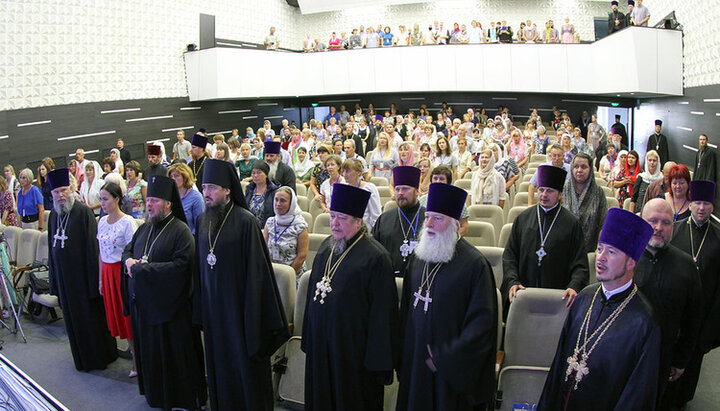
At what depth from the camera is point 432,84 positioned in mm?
19250

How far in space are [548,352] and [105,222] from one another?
3835 mm

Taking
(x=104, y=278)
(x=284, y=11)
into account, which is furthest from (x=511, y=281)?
(x=284, y=11)

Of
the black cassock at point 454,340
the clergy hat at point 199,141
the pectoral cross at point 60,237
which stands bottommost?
the black cassock at point 454,340

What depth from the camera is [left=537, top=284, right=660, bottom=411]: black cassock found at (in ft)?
7.63

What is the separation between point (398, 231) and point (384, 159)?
404 cm

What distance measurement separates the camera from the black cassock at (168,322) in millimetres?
3957

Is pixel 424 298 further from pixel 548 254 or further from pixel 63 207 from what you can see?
pixel 63 207

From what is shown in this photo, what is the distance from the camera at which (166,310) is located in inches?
156

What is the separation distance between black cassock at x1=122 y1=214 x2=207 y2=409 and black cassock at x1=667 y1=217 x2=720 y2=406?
3.50 metres

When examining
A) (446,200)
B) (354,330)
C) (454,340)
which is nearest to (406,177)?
(446,200)

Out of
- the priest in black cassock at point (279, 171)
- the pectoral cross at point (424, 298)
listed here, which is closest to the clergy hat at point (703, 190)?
the pectoral cross at point (424, 298)

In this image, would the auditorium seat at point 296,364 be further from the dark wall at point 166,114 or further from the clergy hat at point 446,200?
the dark wall at point 166,114

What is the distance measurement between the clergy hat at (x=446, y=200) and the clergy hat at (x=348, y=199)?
1.48ft

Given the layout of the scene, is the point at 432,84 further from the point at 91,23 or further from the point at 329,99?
the point at 91,23
